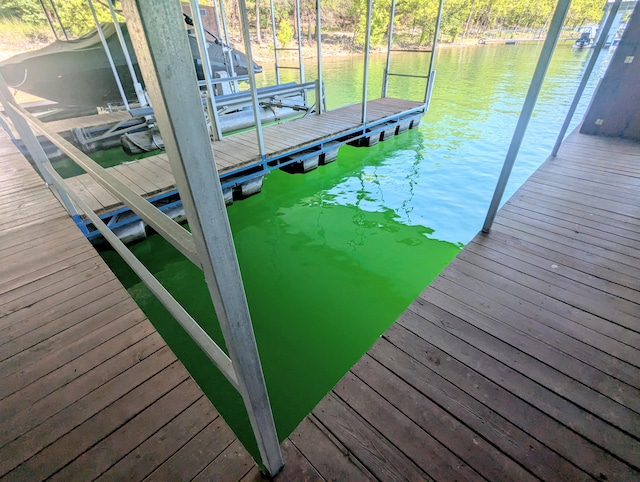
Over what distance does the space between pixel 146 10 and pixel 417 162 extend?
6.49 meters

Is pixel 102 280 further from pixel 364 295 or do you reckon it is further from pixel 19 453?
pixel 364 295

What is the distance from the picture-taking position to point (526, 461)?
135cm

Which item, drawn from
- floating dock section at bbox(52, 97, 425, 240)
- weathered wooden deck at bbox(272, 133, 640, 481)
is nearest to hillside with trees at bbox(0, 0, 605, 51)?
floating dock section at bbox(52, 97, 425, 240)

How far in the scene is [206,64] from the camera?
451 cm

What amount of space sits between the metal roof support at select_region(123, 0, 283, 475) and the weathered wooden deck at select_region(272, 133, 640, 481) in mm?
942

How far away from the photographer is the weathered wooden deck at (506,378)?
137cm

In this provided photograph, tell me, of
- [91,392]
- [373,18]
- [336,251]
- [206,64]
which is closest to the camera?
[91,392]

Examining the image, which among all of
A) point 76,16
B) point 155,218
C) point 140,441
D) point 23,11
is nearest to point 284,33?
point 76,16

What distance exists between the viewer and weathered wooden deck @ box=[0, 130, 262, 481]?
4.11ft

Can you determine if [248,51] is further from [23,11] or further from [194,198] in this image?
[23,11]

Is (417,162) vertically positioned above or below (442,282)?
below

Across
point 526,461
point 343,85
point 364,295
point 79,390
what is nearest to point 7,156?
point 79,390

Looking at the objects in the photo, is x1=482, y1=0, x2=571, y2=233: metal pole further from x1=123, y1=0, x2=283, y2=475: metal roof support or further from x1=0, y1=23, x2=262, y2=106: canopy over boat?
x1=0, y1=23, x2=262, y2=106: canopy over boat

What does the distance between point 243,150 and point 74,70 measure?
6704 millimetres
